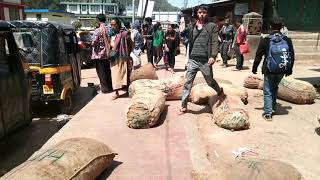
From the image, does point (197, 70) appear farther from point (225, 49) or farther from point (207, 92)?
point (225, 49)

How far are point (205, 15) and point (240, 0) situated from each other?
1493 centimetres

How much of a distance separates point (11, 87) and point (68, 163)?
2701mm

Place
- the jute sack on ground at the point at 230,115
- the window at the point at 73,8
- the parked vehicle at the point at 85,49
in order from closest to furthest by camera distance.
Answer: the jute sack on ground at the point at 230,115
the parked vehicle at the point at 85,49
the window at the point at 73,8

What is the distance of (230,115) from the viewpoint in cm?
627

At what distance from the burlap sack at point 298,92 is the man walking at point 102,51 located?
13.2 ft

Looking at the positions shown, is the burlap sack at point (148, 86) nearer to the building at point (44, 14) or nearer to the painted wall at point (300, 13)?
the painted wall at point (300, 13)

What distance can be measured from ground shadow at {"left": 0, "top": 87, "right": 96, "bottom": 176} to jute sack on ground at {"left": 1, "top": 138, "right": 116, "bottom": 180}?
196cm

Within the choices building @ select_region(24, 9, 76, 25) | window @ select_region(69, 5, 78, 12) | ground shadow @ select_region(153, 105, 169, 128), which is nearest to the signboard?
ground shadow @ select_region(153, 105, 169, 128)

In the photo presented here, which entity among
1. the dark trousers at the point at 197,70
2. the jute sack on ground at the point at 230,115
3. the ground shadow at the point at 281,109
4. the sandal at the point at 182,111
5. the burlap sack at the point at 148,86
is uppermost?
the dark trousers at the point at 197,70

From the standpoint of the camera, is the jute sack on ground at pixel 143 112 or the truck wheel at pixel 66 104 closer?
the jute sack on ground at pixel 143 112

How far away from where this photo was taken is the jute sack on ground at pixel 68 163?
3.47 metres

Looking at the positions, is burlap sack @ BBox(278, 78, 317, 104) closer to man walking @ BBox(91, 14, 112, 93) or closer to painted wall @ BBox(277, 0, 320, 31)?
man walking @ BBox(91, 14, 112, 93)

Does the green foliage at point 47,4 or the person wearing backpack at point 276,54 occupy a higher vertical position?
the green foliage at point 47,4

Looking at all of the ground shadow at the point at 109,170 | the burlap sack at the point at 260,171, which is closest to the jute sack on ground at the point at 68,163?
the ground shadow at the point at 109,170
